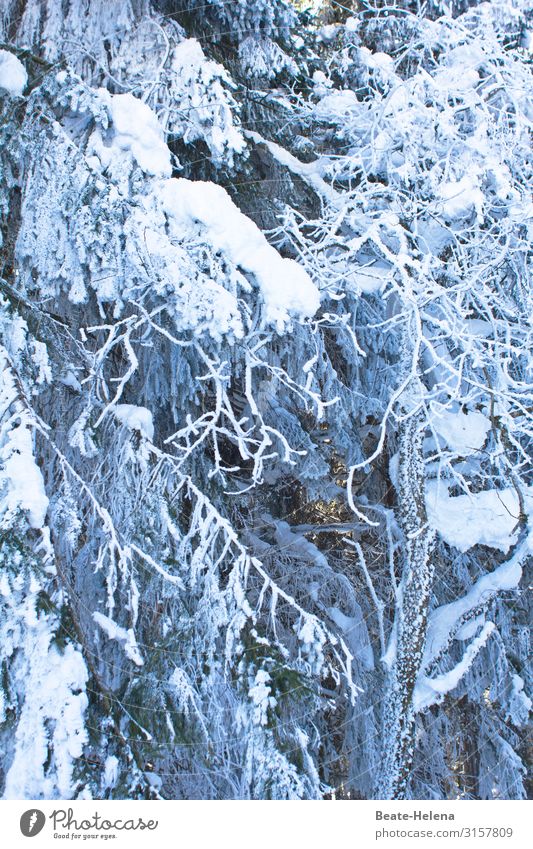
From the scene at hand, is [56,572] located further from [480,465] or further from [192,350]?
[480,465]

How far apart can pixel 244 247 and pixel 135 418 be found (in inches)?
27.7

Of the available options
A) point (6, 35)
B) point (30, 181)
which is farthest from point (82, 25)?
point (30, 181)

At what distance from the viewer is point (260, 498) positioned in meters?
3.72

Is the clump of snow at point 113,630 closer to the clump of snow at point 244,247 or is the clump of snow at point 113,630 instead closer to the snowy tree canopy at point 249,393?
the snowy tree canopy at point 249,393

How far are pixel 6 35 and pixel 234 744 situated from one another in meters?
2.83

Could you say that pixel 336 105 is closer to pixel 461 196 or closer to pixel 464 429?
→ pixel 461 196

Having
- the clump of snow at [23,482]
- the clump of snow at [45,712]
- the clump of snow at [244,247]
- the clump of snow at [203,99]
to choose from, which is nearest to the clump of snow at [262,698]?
the clump of snow at [45,712]

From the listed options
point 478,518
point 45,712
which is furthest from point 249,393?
point 478,518

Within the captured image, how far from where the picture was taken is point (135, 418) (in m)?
2.42

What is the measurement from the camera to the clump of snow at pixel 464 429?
109 inches

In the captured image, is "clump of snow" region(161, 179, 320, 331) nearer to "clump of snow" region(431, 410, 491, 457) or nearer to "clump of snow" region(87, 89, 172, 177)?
"clump of snow" region(87, 89, 172, 177)

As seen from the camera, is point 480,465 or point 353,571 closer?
point 480,465
